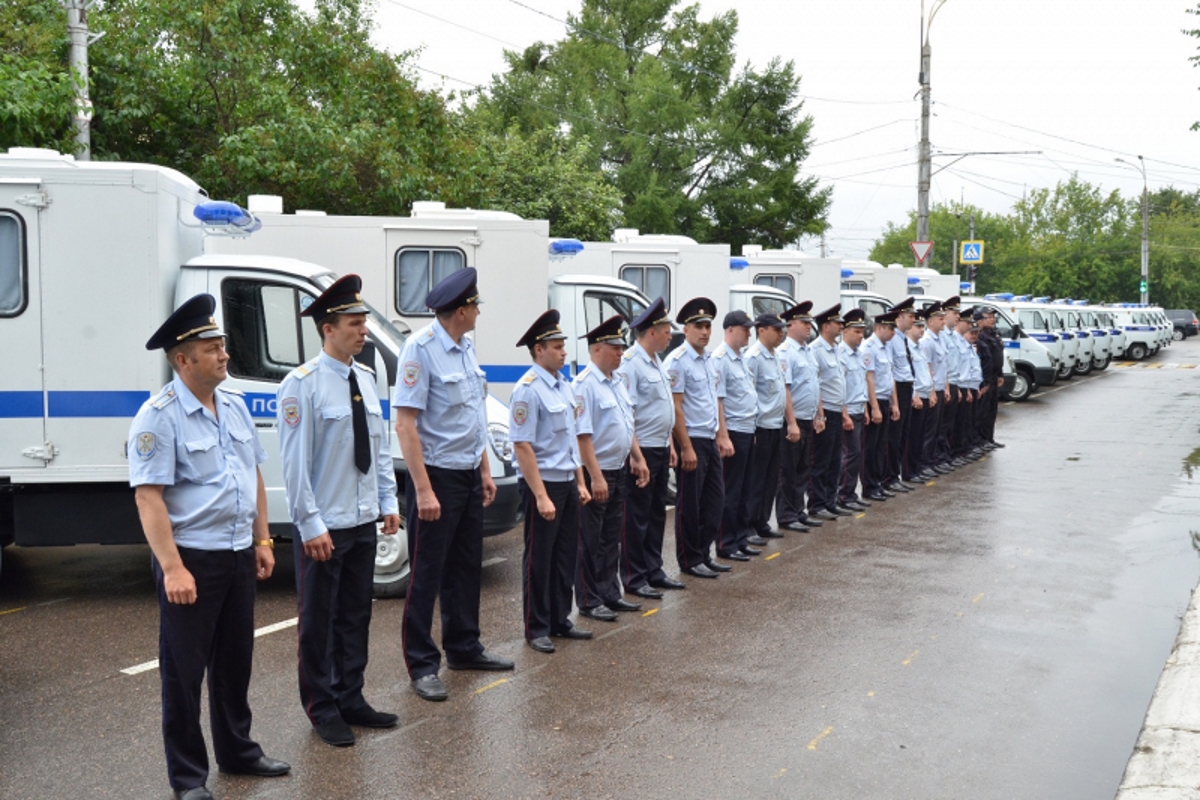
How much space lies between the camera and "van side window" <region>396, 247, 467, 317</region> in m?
10.6

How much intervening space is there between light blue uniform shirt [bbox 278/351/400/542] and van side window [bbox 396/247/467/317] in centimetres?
556

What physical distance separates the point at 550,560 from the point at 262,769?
2247 millimetres

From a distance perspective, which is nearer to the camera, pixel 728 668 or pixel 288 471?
pixel 288 471

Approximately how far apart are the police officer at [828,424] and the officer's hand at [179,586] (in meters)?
7.10

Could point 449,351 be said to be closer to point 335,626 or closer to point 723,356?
point 335,626

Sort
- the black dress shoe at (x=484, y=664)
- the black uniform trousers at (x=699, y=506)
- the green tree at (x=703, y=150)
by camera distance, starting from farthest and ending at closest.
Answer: the green tree at (x=703, y=150), the black uniform trousers at (x=699, y=506), the black dress shoe at (x=484, y=664)

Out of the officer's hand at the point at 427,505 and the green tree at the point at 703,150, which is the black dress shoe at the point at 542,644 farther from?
the green tree at the point at 703,150

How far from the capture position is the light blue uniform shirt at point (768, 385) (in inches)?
374

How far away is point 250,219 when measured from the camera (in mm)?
8141

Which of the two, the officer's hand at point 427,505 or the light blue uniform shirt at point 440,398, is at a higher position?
the light blue uniform shirt at point 440,398

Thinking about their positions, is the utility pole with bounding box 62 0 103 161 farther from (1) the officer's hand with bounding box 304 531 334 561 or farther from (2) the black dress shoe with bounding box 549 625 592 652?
(1) the officer's hand with bounding box 304 531 334 561

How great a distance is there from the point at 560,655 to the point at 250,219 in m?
3.84

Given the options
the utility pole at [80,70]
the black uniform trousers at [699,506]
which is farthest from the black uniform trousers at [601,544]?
the utility pole at [80,70]

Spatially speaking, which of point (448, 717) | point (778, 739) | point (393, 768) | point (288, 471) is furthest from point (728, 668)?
point (288, 471)
